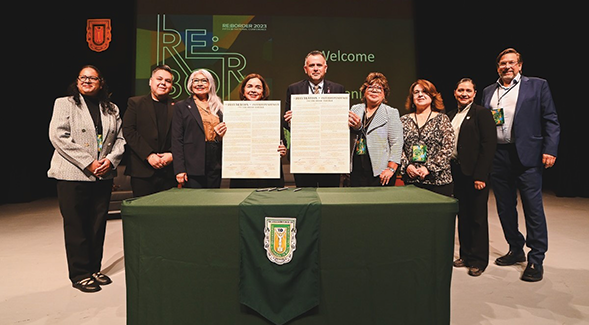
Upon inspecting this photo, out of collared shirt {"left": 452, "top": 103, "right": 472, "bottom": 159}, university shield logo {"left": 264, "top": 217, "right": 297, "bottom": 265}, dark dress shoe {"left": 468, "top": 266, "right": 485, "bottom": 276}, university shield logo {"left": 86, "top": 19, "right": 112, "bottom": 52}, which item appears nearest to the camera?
university shield logo {"left": 264, "top": 217, "right": 297, "bottom": 265}

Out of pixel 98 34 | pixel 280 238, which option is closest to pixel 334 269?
pixel 280 238

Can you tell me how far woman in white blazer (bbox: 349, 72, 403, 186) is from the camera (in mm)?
2463

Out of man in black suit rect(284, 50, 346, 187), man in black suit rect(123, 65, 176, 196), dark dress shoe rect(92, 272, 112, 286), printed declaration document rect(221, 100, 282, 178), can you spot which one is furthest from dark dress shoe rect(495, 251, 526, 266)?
dark dress shoe rect(92, 272, 112, 286)

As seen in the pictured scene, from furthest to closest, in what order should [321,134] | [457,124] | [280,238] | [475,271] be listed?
[457,124], [475,271], [321,134], [280,238]

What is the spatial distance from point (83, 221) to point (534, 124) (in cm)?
332

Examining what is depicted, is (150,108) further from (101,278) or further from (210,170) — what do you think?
(101,278)

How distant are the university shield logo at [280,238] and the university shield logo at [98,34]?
18.7 feet

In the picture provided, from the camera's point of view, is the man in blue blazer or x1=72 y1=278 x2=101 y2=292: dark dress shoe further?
the man in blue blazer

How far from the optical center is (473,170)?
9.68 ft

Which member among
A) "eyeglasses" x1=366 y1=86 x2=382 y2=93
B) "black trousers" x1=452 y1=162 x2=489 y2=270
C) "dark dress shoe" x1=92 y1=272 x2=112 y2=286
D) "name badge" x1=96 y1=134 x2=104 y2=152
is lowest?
"dark dress shoe" x1=92 y1=272 x2=112 y2=286

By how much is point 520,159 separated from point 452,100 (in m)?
3.84

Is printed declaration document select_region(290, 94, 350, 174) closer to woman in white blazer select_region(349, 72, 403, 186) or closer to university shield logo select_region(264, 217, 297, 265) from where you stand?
woman in white blazer select_region(349, 72, 403, 186)

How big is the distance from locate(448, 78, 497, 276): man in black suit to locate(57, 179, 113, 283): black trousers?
2.66 m

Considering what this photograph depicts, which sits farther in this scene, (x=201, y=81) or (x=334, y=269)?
(x=201, y=81)
